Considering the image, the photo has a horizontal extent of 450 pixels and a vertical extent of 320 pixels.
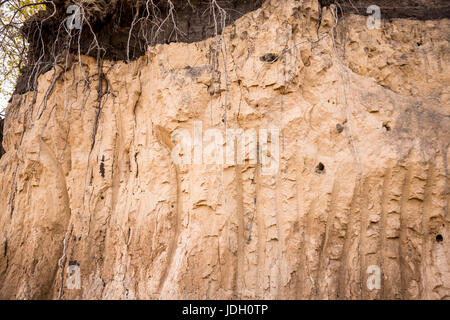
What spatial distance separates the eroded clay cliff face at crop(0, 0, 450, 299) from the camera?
8.28ft

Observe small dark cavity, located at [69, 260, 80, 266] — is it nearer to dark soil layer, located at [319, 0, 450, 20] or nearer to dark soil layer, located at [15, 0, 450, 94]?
dark soil layer, located at [15, 0, 450, 94]

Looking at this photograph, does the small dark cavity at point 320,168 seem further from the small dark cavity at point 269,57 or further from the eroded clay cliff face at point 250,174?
the small dark cavity at point 269,57

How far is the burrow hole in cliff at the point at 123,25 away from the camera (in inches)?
119

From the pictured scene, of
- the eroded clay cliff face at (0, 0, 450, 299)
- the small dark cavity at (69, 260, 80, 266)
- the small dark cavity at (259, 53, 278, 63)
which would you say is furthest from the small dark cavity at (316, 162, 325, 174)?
the small dark cavity at (69, 260, 80, 266)

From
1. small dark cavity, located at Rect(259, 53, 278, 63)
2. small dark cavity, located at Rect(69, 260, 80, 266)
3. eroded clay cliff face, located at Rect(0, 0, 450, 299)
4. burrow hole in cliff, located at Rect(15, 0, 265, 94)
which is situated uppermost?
burrow hole in cliff, located at Rect(15, 0, 265, 94)

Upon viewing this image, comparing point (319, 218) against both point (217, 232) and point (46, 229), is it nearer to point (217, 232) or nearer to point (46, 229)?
point (217, 232)

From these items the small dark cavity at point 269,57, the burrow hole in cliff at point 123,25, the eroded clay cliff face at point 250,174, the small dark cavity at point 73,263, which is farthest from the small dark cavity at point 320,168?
the small dark cavity at point 73,263

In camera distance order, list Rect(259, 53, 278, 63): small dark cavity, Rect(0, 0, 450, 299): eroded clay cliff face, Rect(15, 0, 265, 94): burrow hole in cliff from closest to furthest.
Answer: Rect(0, 0, 450, 299): eroded clay cliff face, Rect(259, 53, 278, 63): small dark cavity, Rect(15, 0, 265, 94): burrow hole in cliff

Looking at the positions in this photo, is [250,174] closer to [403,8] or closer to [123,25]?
[123,25]

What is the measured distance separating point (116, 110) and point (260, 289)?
209 centimetres

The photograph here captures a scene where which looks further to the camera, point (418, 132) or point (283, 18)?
point (283, 18)

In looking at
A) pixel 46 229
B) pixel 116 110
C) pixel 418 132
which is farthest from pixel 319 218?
pixel 46 229

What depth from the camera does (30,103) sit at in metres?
3.25

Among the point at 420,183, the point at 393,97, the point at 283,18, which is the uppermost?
the point at 283,18
